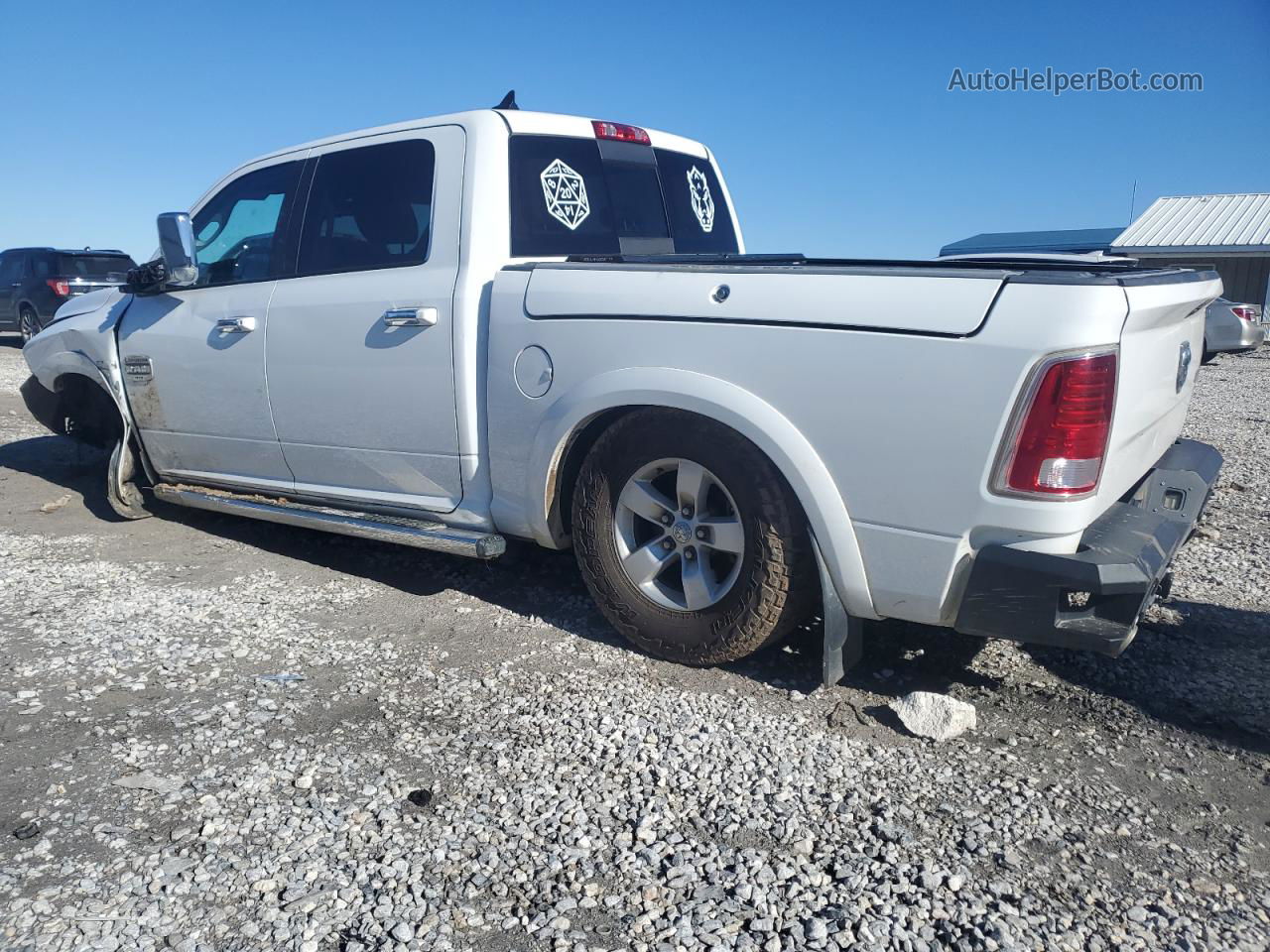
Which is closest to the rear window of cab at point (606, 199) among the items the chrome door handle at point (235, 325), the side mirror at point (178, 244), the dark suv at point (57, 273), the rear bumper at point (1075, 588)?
the chrome door handle at point (235, 325)

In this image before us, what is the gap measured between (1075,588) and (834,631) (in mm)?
763

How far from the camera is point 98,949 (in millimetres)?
2178

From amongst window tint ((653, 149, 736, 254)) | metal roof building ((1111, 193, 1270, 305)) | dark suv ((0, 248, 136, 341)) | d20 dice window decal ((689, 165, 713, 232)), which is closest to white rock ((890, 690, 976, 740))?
window tint ((653, 149, 736, 254))

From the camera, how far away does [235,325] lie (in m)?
4.75

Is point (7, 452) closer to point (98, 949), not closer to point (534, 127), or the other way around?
point (534, 127)

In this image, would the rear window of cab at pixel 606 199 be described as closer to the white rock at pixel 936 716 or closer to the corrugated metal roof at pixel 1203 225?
the white rock at pixel 936 716

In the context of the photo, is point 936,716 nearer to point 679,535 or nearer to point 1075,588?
point 1075,588

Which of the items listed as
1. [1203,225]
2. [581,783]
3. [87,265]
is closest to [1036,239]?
[1203,225]

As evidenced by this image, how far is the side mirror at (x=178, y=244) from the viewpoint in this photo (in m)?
4.73

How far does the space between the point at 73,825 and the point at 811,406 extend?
95.8 inches

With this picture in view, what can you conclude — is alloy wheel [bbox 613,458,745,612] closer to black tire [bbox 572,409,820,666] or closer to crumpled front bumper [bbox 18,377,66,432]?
black tire [bbox 572,409,820,666]

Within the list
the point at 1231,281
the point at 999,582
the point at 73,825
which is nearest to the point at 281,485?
the point at 73,825

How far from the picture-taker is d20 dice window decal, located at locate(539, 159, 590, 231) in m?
4.26

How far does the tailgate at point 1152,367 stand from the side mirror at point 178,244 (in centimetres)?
411
